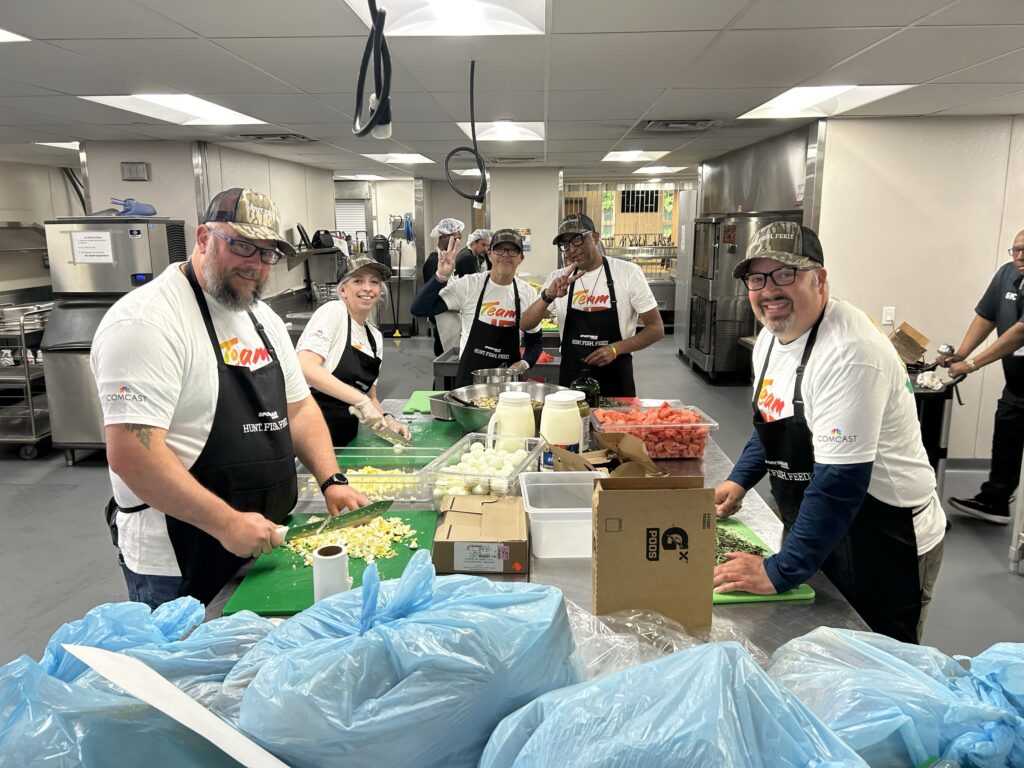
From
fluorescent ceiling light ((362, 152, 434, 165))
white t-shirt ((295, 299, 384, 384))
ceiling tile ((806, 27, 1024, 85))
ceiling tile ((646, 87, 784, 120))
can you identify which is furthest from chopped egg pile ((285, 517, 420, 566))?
fluorescent ceiling light ((362, 152, 434, 165))

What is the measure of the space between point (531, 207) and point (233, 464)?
817 centimetres

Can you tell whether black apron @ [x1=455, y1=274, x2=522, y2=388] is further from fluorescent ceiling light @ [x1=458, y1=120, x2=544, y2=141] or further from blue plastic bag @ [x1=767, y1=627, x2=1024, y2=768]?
blue plastic bag @ [x1=767, y1=627, x2=1024, y2=768]

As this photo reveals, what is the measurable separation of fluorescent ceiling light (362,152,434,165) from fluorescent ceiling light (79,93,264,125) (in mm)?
2879

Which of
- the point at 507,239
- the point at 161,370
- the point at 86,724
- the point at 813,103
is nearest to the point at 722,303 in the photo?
the point at 813,103

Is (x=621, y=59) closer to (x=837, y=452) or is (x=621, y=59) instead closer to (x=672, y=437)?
(x=672, y=437)

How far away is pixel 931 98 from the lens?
4578mm

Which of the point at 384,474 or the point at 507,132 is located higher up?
the point at 507,132

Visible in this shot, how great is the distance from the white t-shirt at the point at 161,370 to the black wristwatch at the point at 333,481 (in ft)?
1.35

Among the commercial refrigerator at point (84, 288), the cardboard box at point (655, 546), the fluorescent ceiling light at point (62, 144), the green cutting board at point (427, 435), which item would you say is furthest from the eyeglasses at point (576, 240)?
the fluorescent ceiling light at point (62, 144)

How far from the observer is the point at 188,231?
664 cm

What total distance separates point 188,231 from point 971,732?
23.5 feet

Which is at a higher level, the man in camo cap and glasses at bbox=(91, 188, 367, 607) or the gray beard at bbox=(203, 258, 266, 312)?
the gray beard at bbox=(203, 258, 266, 312)

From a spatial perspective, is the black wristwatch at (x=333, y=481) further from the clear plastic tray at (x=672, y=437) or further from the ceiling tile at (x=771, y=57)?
the ceiling tile at (x=771, y=57)

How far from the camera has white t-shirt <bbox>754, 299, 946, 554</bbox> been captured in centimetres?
165
